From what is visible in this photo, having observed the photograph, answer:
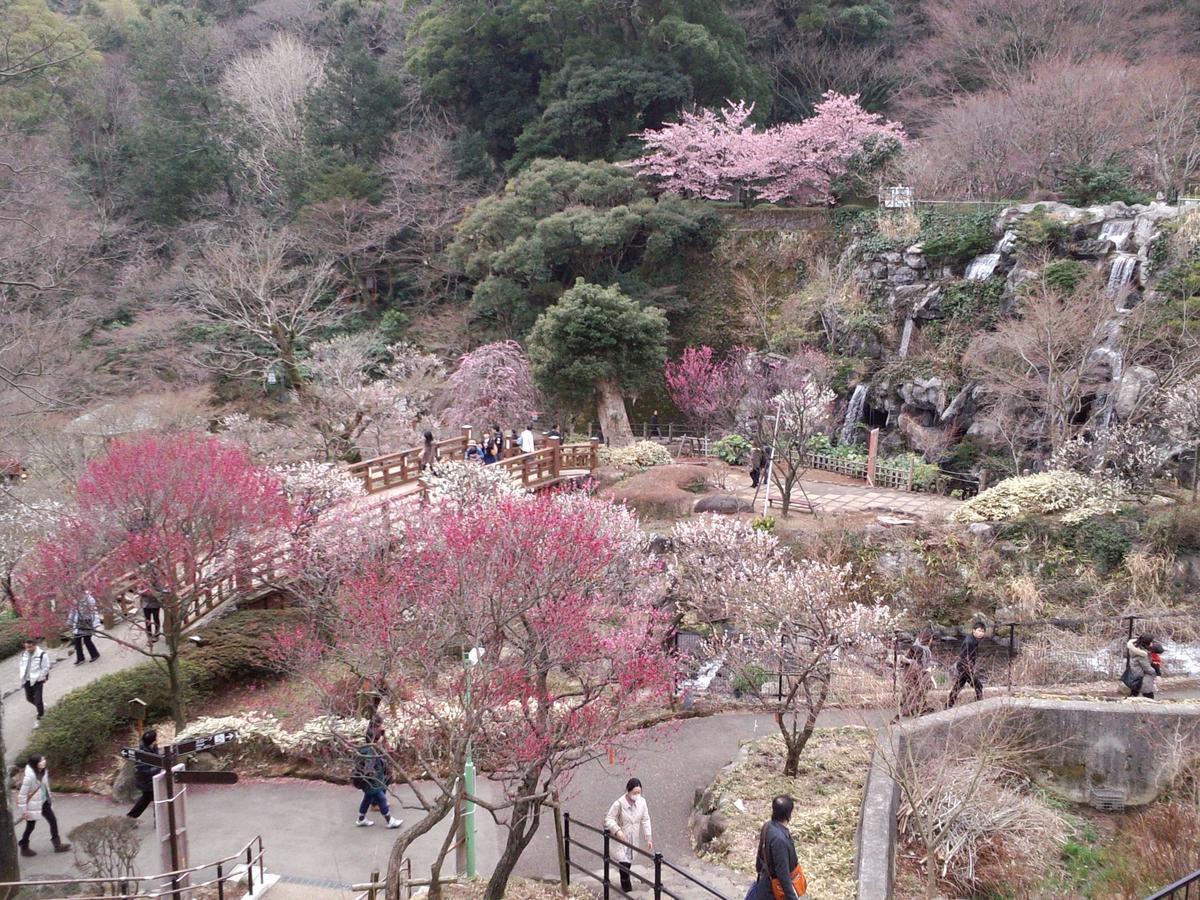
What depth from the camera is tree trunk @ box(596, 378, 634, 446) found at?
84.0ft

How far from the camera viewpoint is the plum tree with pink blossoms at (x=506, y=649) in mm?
8508

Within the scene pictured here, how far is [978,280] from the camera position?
78.5 ft

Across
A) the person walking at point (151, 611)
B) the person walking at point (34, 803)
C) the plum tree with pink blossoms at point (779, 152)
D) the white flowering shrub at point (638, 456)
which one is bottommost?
the person walking at point (34, 803)

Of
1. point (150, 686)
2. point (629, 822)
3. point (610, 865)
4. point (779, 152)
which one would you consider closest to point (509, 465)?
point (150, 686)

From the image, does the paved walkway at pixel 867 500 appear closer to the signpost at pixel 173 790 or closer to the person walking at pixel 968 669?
the person walking at pixel 968 669

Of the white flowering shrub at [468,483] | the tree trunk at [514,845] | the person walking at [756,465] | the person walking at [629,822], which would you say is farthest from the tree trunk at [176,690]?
the person walking at [756,465]

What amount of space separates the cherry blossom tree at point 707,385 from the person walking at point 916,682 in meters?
12.4

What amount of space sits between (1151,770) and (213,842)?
1103 cm

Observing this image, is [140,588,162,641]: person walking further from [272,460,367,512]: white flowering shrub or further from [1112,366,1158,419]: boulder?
[1112,366,1158,419]: boulder

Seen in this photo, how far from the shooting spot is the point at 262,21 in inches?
1795

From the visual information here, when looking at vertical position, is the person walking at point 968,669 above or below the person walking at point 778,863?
below

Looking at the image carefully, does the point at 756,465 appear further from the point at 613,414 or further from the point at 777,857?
the point at 777,857

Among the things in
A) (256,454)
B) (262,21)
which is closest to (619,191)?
(256,454)

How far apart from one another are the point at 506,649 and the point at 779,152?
21.7 metres
